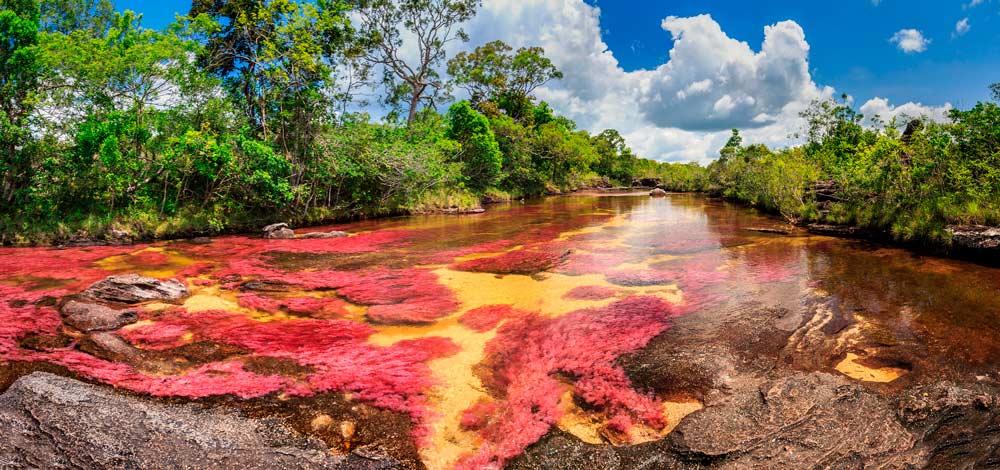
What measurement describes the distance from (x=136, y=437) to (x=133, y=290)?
649 centimetres

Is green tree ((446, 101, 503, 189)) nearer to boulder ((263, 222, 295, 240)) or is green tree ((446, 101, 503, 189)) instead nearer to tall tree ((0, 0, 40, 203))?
boulder ((263, 222, 295, 240))

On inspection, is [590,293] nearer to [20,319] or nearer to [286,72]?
[20,319]

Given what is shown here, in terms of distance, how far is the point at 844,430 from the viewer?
14.6 ft

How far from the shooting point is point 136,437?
4.31 m

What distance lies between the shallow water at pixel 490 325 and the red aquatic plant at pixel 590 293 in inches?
3.1

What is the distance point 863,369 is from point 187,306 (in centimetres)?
1203

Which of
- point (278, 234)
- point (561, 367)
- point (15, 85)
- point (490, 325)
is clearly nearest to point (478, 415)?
point (561, 367)

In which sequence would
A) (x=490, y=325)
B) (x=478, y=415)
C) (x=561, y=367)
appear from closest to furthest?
(x=478, y=415)
(x=561, y=367)
(x=490, y=325)

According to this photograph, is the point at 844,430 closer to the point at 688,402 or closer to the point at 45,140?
the point at 688,402

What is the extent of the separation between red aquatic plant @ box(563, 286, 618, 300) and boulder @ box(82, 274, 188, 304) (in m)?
8.78

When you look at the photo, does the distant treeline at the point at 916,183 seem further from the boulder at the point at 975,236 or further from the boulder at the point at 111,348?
the boulder at the point at 111,348

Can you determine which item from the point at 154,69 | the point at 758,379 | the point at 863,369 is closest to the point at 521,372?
the point at 758,379

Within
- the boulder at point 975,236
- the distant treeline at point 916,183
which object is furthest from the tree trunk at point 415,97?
the boulder at point 975,236

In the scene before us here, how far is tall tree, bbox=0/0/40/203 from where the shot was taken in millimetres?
16422
